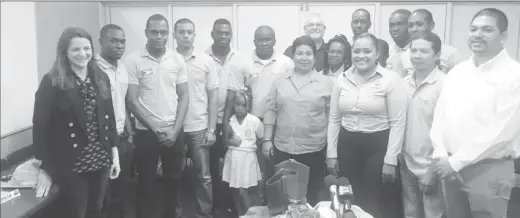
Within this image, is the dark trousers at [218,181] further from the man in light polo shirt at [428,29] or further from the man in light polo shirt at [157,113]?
the man in light polo shirt at [428,29]

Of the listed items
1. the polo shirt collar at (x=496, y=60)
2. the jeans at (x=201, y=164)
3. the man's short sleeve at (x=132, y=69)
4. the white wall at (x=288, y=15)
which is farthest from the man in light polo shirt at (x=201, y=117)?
the polo shirt collar at (x=496, y=60)

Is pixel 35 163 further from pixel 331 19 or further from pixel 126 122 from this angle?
Result: pixel 331 19

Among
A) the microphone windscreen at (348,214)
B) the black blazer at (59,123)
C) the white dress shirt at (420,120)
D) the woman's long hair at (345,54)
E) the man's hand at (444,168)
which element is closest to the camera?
the microphone windscreen at (348,214)

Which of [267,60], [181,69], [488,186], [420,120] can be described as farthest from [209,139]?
[488,186]

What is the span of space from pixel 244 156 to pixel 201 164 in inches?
7.9

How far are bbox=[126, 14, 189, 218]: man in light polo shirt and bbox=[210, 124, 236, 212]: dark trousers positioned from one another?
5.9 inches

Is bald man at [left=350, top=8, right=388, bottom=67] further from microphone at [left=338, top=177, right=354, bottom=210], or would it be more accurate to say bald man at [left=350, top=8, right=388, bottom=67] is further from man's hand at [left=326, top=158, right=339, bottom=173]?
microphone at [left=338, top=177, right=354, bottom=210]

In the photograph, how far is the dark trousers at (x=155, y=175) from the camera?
188cm

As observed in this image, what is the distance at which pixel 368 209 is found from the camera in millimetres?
1846

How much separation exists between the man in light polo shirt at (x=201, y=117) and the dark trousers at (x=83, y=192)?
0.42 meters

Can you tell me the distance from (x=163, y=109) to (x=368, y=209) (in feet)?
3.16

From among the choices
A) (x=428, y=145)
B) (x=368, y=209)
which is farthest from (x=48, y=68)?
(x=428, y=145)

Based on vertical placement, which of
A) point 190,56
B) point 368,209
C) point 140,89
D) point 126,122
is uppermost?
point 190,56

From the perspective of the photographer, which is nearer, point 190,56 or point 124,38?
point 124,38
